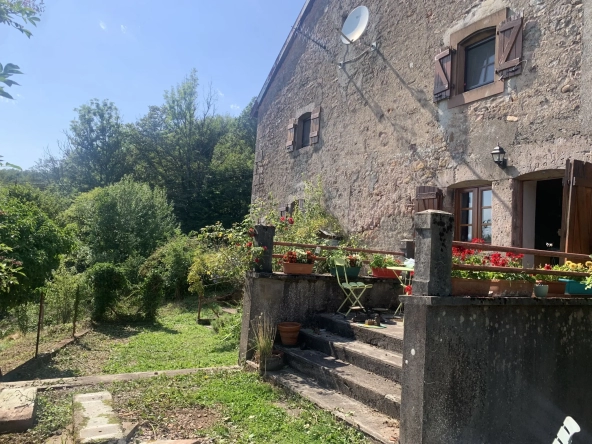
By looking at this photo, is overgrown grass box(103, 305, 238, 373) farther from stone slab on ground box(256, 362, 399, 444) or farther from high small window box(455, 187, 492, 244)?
high small window box(455, 187, 492, 244)

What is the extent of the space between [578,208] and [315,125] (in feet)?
22.2

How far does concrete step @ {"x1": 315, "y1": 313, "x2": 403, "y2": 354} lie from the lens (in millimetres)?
4863

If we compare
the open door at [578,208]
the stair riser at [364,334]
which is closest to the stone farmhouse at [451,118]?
the open door at [578,208]

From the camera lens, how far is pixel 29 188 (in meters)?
23.0

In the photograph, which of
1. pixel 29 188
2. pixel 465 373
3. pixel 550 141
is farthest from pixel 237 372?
pixel 29 188

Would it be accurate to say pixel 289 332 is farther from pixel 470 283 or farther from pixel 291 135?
pixel 291 135

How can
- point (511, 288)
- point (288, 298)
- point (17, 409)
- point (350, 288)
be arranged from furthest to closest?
point (350, 288) → point (288, 298) → point (511, 288) → point (17, 409)

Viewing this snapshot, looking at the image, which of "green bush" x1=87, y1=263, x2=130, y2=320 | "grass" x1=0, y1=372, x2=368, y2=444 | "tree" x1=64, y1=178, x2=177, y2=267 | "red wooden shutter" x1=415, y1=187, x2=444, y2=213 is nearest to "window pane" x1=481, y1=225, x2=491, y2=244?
"red wooden shutter" x1=415, y1=187, x2=444, y2=213

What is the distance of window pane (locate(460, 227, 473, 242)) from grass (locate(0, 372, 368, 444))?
4.34 m

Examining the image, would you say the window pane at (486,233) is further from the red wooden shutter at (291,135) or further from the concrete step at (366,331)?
the red wooden shutter at (291,135)

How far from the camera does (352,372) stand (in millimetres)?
4609

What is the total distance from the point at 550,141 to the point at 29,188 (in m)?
24.3

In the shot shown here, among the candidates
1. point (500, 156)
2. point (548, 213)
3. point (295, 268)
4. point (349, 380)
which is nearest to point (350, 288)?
point (295, 268)

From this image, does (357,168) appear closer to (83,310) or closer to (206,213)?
(83,310)
